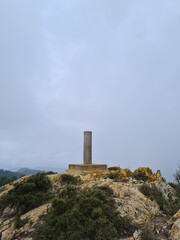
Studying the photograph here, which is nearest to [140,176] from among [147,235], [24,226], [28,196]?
[28,196]

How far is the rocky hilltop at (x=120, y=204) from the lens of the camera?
37.0ft

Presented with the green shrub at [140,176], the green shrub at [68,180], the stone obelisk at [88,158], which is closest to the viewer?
the green shrub at [140,176]

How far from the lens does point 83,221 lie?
1070cm

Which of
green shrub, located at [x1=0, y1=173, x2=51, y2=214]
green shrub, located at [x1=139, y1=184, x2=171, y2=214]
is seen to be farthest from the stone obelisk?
green shrub, located at [x1=139, y1=184, x2=171, y2=214]

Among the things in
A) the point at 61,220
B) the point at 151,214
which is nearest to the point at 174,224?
the point at 151,214

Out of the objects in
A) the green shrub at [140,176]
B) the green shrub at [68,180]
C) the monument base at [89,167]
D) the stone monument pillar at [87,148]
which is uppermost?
the stone monument pillar at [87,148]

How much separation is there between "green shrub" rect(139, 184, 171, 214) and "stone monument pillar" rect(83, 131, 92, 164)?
33.0 ft

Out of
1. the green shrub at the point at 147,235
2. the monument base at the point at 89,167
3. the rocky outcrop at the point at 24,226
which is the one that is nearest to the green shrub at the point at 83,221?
the green shrub at the point at 147,235

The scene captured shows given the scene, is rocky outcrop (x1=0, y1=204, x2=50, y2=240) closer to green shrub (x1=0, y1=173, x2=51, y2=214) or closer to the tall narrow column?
green shrub (x1=0, y1=173, x2=51, y2=214)

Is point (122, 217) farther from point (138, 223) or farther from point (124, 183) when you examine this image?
point (124, 183)

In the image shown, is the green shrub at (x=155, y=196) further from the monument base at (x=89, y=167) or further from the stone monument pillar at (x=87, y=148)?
the stone monument pillar at (x=87, y=148)

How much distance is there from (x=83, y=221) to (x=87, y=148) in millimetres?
15563

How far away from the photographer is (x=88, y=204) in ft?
37.8

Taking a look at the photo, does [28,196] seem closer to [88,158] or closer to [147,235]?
[147,235]
